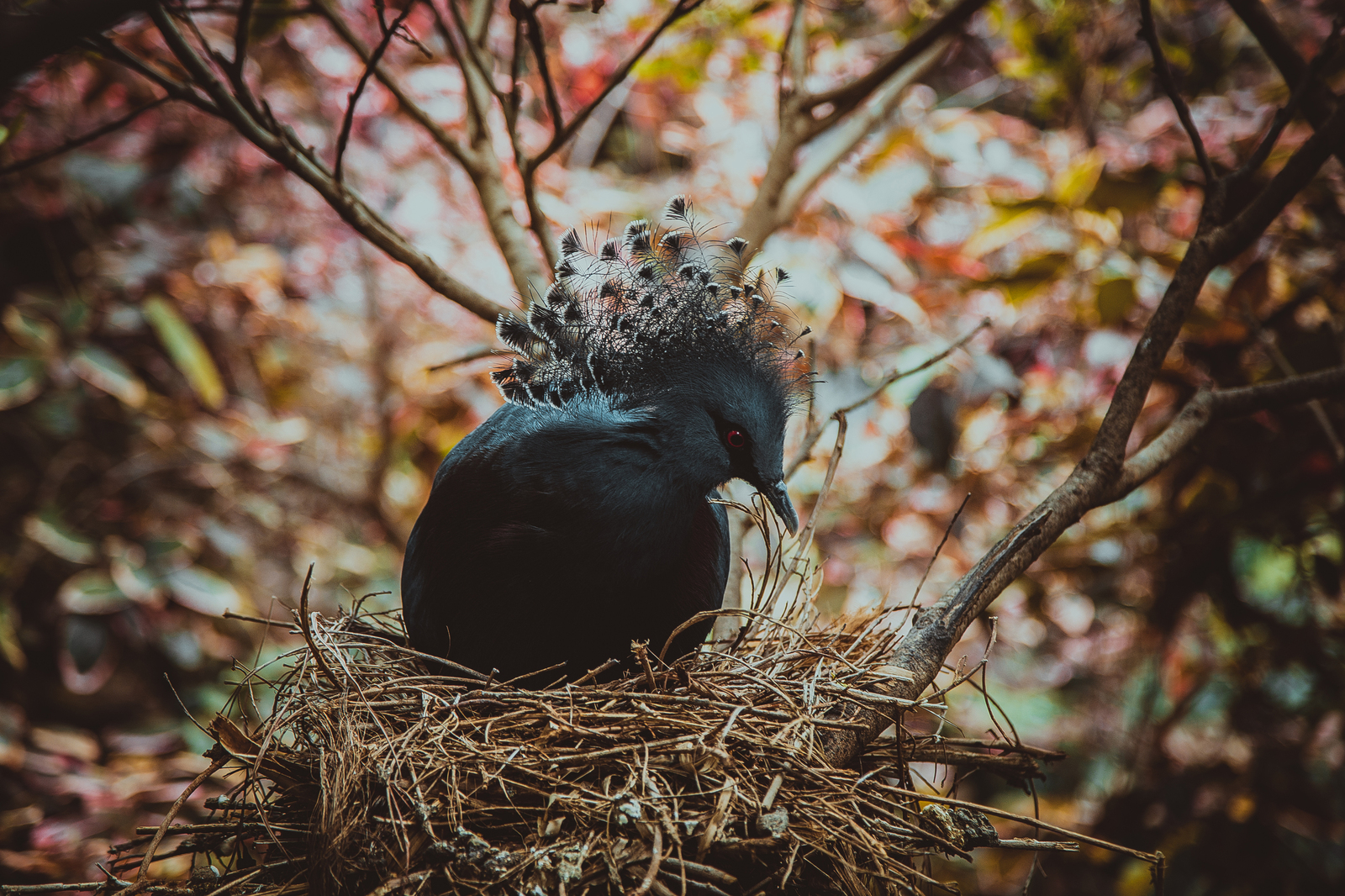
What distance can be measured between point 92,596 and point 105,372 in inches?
33.6

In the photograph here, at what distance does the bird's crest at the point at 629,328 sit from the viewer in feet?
5.31

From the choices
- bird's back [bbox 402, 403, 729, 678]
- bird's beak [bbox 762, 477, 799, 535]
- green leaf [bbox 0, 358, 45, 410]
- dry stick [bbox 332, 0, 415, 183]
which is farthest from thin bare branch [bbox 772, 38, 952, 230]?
Result: green leaf [bbox 0, 358, 45, 410]

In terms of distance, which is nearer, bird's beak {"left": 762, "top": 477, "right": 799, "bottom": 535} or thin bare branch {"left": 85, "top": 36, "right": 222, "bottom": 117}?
thin bare branch {"left": 85, "top": 36, "right": 222, "bottom": 117}

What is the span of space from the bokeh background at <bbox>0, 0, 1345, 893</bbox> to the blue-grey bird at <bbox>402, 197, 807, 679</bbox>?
296 millimetres

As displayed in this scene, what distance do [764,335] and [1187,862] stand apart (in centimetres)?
202

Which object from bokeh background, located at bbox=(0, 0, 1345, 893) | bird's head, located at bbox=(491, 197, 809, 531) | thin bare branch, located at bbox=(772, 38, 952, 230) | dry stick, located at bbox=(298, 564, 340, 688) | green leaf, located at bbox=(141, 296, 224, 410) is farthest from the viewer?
green leaf, located at bbox=(141, 296, 224, 410)

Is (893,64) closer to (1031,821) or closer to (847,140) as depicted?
(847,140)

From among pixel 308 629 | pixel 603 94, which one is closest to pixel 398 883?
pixel 308 629

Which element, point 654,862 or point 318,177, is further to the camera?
point 318,177

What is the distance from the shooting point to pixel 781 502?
1.63 m

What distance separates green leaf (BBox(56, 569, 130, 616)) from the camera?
2.84 meters

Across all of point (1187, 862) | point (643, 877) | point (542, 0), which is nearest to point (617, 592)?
point (643, 877)

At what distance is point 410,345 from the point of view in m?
4.36

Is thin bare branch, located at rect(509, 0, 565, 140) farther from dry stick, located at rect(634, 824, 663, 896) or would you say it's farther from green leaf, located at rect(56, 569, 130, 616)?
green leaf, located at rect(56, 569, 130, 616)
